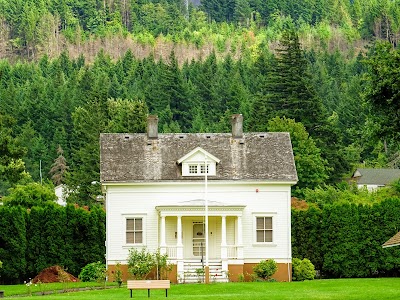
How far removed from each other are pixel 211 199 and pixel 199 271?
4807 mm

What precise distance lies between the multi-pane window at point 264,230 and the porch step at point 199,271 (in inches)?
104

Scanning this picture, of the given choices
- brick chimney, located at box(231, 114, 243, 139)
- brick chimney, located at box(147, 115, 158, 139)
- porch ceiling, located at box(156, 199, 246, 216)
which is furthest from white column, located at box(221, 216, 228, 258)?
brick chimney, located at box(147, 115, 158, 139)

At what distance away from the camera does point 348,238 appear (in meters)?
65.1

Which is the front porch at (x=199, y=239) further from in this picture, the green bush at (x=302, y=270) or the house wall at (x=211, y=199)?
the green bush at (x=302, y=270)

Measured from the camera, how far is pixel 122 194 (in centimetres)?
6209

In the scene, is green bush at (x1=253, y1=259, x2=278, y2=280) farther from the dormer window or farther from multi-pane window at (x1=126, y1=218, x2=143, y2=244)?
multi-pane window at (x1=126, y1=218, x2=143, y2=244)

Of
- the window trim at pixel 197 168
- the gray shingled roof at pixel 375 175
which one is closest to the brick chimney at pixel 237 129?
the window trim at pixel 197 168

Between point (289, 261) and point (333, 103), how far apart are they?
99020mm

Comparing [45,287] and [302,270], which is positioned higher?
[302,270]

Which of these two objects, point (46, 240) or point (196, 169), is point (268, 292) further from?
point (46, 240)

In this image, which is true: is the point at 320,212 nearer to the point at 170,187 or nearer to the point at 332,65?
the point at 170,187

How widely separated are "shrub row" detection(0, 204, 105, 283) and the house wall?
117 inches

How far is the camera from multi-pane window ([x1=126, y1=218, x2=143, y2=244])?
61925 millimetres

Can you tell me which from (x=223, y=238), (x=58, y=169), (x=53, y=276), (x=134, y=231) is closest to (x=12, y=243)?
(x=53, y=276)
